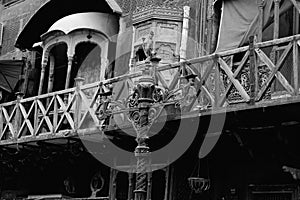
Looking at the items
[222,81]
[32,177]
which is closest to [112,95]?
[222,81]

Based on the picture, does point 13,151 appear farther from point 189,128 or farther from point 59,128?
point 189,128

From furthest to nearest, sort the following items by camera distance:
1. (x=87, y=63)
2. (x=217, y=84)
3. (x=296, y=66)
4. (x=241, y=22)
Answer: (x=87, y=63) < (x=241, y=22) < (x=217, y=84) < (x=296, y=66)

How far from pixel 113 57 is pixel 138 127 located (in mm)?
6119

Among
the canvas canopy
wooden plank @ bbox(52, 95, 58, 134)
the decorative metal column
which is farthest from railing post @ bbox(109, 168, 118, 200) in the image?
the canvas canopy

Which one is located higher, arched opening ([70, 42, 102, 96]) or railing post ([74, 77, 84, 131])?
arched opening ([70, 42, 102, 96])

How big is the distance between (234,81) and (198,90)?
0.89m

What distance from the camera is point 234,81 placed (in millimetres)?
12531

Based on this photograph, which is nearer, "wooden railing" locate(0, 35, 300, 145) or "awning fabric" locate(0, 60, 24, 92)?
"wooden railing" locate(0, 35, 300, 145)

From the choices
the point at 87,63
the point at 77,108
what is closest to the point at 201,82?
the point at 77,108

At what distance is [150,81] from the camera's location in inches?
496

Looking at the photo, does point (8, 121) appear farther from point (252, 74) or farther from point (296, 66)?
point (296, 66)

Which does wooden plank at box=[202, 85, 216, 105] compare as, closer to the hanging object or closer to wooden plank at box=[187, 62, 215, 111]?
wooden plank at box=[187, 62, 215, 111]

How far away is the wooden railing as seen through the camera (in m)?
12.1

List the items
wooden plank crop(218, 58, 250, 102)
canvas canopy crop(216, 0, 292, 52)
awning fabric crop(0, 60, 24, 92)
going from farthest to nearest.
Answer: awning fabric crop(0, 60, 24, 92) < canvas canopy crop(216, 0, 292, 52) < wooden plank crop(218, 58, 250, 102)
